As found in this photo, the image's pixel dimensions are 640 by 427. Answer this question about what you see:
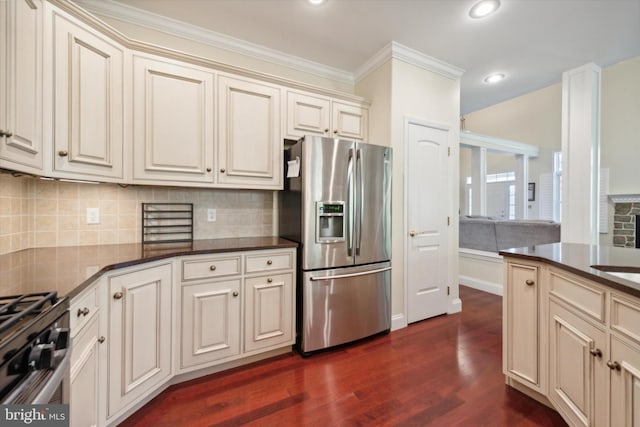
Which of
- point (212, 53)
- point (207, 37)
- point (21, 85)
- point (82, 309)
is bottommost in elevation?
point (82, 309)

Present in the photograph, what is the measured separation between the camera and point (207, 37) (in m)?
2.45

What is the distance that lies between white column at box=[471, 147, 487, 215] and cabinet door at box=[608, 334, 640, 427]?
5.19 meters

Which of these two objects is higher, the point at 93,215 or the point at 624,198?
the point at 624,198

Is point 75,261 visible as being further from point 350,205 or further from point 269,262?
point 350,205

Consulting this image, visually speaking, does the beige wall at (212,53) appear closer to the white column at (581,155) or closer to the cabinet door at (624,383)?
the white column at (581,155)

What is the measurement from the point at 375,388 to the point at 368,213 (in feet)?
4.34

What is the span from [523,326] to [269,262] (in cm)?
172

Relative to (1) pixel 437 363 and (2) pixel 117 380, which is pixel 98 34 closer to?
(2) pixel 117 380

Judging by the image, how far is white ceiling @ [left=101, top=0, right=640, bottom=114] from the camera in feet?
6.96

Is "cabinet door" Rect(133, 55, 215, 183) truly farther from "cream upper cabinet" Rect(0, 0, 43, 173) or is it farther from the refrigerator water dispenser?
the refrigerator water dispenser

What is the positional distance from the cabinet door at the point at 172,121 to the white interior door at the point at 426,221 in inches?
74.7

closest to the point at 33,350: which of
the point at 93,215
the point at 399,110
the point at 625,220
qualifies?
the point at 93,215

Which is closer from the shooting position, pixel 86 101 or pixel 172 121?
pixel 86 101

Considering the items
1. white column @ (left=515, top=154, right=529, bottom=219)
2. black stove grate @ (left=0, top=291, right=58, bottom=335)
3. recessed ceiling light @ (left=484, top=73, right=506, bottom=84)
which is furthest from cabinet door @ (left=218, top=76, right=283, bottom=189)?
white column @ (left=515, top=154, right=529, bottom=219)
